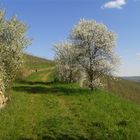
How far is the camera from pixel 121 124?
112ft

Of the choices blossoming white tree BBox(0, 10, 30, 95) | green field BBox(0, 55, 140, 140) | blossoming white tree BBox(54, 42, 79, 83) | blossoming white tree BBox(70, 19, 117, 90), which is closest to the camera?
green field BBox(0, 55, 140, 140)

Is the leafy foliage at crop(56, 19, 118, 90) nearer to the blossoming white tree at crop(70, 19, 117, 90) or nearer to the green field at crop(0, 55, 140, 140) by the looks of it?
the blossoming white tree at crop(70, 19, 117, 90)

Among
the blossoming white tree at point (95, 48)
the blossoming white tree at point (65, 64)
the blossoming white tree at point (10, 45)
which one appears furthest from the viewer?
the blossoming white tree at point (65, 64)

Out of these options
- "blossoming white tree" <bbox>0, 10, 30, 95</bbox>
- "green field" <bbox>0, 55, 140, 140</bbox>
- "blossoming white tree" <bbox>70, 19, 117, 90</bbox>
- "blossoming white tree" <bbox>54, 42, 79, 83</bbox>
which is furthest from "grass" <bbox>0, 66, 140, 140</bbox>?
"blossoming white tree" <bbox>54, 42, 79, 83</bbox>

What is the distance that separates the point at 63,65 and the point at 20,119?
48277 mm

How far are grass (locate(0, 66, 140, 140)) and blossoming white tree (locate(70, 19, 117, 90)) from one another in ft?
39.3

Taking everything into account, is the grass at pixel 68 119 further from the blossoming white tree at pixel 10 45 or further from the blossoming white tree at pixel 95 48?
the blossoming white tree at pixel 95 48

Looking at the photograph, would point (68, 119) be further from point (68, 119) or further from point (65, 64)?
point (65, 64)

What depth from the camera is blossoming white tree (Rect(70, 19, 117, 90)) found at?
59281 millimetres

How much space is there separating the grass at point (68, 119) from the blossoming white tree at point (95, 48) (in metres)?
12.0


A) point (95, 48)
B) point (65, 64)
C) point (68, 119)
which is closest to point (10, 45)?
point (68, 119)

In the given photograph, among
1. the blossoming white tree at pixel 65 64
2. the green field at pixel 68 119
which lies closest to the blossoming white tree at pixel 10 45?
the green field at pixel 68 119

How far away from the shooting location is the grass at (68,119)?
30500 mm

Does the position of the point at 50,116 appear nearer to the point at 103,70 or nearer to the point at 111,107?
the point at 111,107
